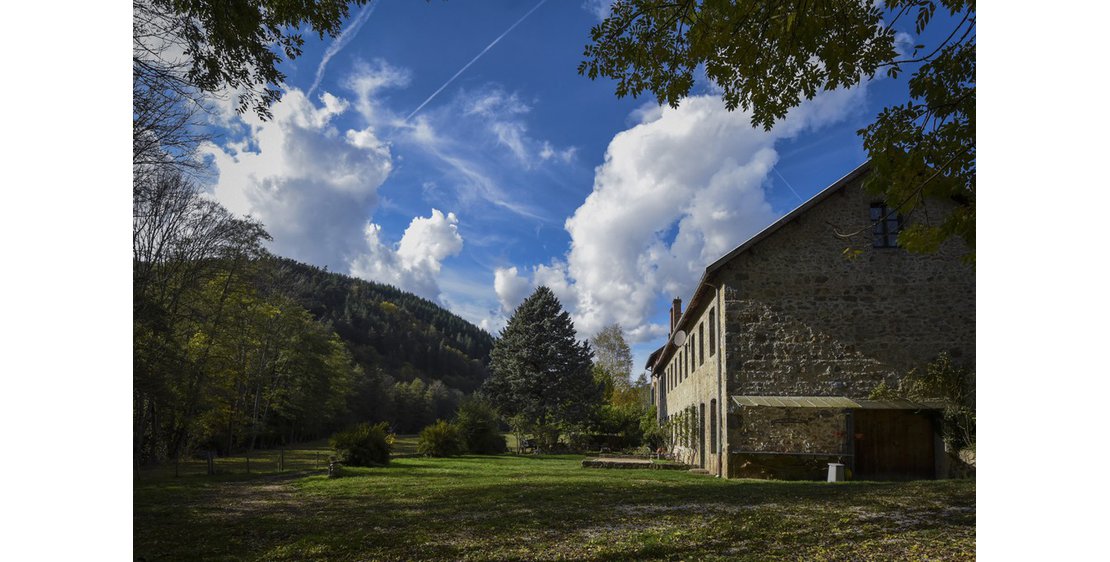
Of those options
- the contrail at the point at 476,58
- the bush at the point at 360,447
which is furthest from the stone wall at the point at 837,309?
the bush at the point at 360,447

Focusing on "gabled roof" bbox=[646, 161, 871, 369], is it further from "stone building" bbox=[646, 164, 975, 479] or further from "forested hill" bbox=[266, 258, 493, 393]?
"forested hill" bbox=[266, 258, 493, 393]

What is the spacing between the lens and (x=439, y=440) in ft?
75.7

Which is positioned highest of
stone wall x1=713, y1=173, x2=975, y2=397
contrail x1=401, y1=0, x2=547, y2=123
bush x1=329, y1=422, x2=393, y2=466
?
contrail x1=401, y1=0, x2=547, y2=123

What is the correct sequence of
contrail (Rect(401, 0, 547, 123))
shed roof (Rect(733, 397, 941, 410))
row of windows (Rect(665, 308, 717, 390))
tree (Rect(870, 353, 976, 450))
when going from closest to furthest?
contrail (Rect(401, 0, 547, 123))
tree (Rect(870, 353, 976, 450))
shed roof (Rect(733, 397, 941, 410))
row of windows (Rect(665, 308, 717, 390))

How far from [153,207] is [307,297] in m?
12.6

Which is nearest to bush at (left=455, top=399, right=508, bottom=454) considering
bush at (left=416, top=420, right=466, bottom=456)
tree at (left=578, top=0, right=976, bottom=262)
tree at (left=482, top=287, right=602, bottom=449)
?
bush at (left=416, top=420, right=466, bottom=456)

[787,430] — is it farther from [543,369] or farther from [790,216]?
[543,369]

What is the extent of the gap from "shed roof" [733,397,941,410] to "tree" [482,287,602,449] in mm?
19675

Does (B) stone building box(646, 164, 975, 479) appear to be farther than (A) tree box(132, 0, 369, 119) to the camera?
Yes

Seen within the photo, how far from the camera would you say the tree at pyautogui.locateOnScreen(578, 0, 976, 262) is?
6.04m

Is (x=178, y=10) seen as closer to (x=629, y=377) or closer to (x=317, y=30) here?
(x=317, y=30)

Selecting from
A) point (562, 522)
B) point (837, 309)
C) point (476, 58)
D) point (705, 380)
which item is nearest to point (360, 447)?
point (705, 380)

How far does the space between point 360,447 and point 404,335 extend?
50.2 metres
